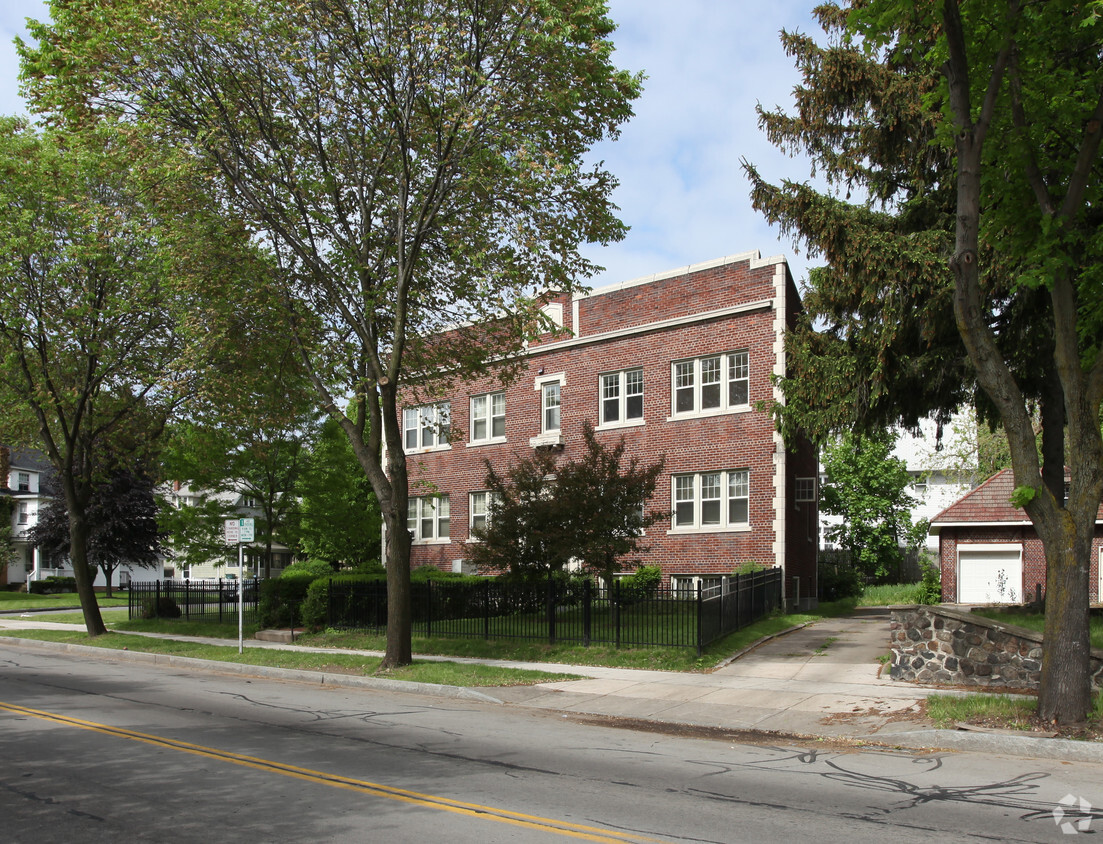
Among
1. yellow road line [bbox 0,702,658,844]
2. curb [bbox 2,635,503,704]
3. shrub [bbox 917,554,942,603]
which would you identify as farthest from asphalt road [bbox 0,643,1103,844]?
shrub [bbox 917,554,942,603]

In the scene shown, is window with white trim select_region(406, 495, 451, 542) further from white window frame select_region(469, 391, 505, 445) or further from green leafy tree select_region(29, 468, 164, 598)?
green leafy tree select_region(29, 468, 164, 598)

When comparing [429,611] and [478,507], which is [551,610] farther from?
[478,507]

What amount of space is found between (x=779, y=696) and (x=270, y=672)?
9.67 meters

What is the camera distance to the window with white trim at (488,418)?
31.6 metres

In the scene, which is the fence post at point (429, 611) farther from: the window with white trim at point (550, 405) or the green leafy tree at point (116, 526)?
the green leafy tree at point (116, 526)

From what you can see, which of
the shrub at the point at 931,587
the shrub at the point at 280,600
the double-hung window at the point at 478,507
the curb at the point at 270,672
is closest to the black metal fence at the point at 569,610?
the shrub at the point at 280,600

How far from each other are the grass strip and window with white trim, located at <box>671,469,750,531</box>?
36.4ft

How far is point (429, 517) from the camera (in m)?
33.7

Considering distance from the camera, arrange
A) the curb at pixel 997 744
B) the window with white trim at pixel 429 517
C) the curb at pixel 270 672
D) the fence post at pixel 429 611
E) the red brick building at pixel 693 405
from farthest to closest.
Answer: the window with white trim at pixel 429 517 → the red brick building at pixel 693 405 → the fence post at pixel 429 611 → the curb at pixel 270 672 → the curb at pixel 997 744

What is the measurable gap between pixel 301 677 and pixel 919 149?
16171 mm

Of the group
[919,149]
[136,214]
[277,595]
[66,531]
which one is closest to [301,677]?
[277,595]

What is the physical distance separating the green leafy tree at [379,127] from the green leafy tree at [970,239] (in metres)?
5.12

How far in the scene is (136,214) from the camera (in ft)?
69.7

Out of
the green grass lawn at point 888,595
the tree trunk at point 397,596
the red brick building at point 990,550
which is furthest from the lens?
the green grass lawn at point 888,595
